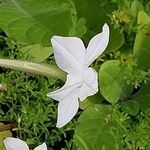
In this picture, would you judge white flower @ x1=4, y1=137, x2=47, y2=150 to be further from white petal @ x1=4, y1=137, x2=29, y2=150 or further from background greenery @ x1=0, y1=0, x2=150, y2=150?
background greenery @ x1=0, y1=0, x2=150, y2=150

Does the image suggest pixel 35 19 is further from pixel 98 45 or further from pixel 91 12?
pixel 98 45

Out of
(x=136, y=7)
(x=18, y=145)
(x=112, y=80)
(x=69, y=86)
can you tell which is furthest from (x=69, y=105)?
(x=136, y=7)

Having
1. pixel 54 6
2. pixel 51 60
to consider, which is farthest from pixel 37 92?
pixel 54 6

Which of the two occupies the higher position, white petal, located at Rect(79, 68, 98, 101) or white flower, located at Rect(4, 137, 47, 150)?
white petal, located at Rect(79, 68, 98, 101)

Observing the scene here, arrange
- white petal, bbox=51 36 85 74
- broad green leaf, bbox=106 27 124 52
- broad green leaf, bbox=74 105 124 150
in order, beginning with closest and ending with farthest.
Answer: white petal, bbox=51 36 85 74, broad green leaf, bbox=74 105 124 150, broad green leaf, bbox=106 27 124 52

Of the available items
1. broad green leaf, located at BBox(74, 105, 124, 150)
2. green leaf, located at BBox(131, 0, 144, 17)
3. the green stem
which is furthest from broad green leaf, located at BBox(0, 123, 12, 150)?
green leaf, located at BBox(131, 0, 144, 17)

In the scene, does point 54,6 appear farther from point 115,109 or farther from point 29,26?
point 115,109
